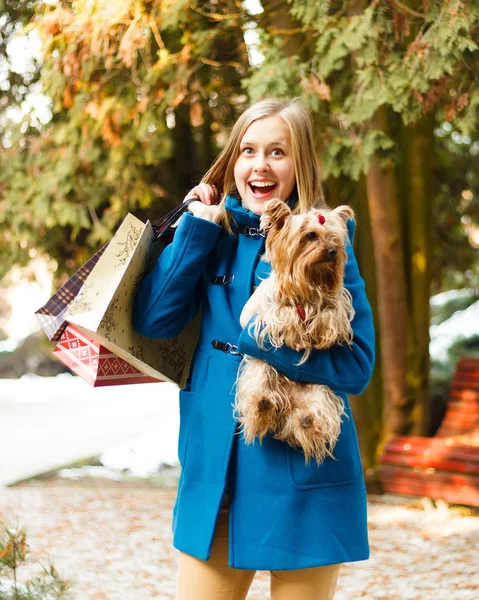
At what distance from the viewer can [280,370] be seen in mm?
2342

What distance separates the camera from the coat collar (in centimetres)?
249

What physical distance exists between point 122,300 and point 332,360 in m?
0.65

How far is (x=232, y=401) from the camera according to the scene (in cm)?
242

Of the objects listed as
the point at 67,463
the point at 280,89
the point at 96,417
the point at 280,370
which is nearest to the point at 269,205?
the point at 280,370

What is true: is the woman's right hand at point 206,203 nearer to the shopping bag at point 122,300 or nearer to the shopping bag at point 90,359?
the shopping bag at point 122,300

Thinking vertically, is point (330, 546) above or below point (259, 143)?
below

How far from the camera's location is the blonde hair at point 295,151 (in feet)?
8.04

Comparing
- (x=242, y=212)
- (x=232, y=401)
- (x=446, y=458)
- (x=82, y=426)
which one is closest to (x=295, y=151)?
(x=242, y=212)

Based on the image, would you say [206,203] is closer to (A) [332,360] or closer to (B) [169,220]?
(B) [169,220]

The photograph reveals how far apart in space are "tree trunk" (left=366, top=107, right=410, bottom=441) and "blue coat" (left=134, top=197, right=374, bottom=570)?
17.6 ft

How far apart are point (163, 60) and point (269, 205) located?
4.73 meters

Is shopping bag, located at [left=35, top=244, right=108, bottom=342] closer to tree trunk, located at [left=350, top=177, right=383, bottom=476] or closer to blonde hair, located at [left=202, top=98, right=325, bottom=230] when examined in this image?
blonde hair, located at [left=202, top=98, right=325, bottom=230]

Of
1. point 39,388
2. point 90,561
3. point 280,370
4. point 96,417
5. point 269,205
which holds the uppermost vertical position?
point 269,205

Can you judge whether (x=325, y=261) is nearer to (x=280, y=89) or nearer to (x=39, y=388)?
(x=280, y=89)
